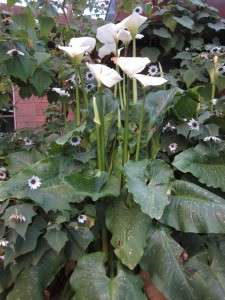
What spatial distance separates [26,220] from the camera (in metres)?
1.65

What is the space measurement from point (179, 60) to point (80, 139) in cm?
123

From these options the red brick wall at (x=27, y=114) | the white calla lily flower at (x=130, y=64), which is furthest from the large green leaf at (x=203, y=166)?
the red brick wall at (x=27, y=114)

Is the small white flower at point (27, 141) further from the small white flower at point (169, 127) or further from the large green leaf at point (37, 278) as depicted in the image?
the large green leaf at point (37, 278)

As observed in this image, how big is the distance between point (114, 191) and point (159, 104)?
55 centimetres

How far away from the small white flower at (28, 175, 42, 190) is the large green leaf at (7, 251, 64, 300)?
0.26 metres

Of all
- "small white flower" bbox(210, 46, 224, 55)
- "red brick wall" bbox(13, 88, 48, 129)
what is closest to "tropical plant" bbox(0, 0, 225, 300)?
"small white flower" bbox(210, 46, 224, 55)

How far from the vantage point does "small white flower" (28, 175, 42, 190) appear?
1.81 meters

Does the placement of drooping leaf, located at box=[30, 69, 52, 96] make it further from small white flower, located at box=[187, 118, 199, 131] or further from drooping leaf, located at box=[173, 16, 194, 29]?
drooping leaf, located at box=[173, 16, 194, 29]

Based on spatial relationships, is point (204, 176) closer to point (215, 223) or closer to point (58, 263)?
point (215, 223)

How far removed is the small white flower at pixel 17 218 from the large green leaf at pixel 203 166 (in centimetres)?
65

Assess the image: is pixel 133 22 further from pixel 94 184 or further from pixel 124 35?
pixel 94 184

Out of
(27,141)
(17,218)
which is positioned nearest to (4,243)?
(17,218)

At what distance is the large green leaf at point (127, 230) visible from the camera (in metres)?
1.67

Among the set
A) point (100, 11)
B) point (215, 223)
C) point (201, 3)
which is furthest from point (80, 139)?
point (100, 11)
